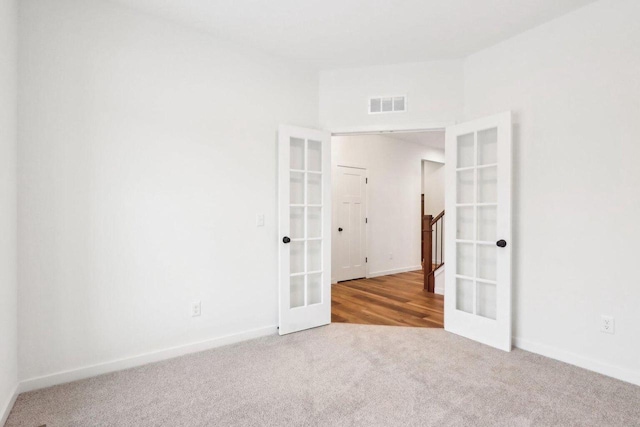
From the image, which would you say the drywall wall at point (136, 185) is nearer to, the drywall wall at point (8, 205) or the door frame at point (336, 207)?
the drywall wall at point (8, 205)

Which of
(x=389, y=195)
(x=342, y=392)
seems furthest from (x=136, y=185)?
(x=389, y=195)

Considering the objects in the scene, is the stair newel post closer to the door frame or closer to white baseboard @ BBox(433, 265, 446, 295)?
white baseboard @ BBox(433, 265, 446, 295)

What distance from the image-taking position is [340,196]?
5.70m

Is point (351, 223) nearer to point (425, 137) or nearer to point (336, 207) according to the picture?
point (336, 207)

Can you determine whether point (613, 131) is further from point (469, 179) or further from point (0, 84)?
point (0, 84)

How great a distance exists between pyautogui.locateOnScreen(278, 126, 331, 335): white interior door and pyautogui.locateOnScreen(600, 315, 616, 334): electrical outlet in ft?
7.46

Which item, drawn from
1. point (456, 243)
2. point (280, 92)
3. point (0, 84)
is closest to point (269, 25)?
point (280, 92)

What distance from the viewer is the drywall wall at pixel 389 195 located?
588cm

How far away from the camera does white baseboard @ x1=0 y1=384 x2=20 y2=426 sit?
5.79 ft

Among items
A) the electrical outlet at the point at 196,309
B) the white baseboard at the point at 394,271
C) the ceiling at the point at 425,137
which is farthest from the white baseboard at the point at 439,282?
the electrical outlet at the point at 196,309

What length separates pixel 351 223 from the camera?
19.2ft

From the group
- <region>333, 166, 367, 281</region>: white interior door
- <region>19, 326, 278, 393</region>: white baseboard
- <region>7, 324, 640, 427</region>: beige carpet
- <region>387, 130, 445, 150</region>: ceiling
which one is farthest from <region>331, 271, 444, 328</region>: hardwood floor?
<region>387, 130, 445, 150</region>: ceiling

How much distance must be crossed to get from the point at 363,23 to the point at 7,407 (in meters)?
3.55

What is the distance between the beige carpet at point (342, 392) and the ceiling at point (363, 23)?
2.74 m
